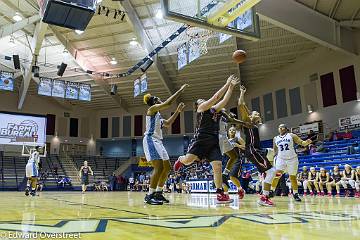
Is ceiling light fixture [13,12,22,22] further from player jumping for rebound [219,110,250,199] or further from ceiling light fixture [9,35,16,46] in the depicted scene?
player jumping for rebound [219,110,250,199]

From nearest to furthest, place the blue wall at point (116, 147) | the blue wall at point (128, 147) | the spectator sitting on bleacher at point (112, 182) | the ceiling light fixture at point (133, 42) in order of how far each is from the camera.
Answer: the ceiling light fixture at point (133, 42)
the spectator sitting on bleacher at point (112, 182)
the blue wall at point (128, 147)
the blue wall at point (116, 147)

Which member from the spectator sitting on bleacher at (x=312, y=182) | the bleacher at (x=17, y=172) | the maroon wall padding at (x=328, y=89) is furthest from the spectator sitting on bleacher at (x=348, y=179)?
the bleacher at (x=17, y=172)

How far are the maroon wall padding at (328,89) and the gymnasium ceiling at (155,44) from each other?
226 centimetres

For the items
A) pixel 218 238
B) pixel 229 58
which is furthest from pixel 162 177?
pixel 229 58

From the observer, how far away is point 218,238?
206 cm

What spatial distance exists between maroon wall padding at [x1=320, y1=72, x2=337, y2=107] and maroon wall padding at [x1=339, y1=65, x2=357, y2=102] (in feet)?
2.34

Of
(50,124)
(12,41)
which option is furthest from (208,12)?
(50,124)

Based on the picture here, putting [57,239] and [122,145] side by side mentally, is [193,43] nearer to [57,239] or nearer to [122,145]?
[57,239]

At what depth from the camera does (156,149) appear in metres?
5.61

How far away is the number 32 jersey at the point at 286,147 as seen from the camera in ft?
23.0

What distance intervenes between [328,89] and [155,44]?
466 inches

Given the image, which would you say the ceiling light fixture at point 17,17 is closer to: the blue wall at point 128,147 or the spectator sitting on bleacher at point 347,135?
the blue wall at point 128,147

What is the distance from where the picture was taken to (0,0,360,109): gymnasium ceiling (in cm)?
1788

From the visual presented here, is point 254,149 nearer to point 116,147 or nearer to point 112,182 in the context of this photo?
point 112,182
